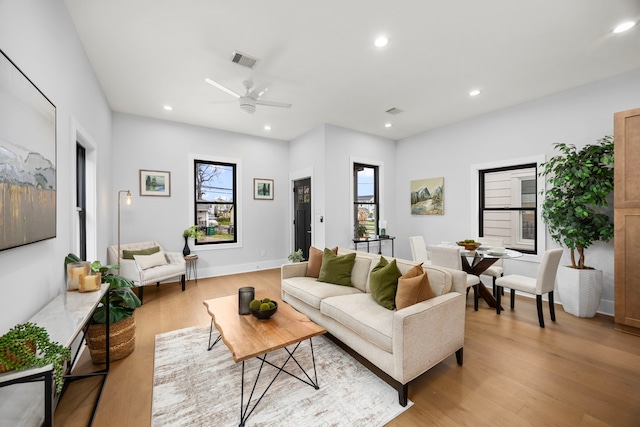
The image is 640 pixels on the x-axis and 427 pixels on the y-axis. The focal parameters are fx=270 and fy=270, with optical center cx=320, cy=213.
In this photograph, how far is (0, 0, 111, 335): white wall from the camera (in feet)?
4.63

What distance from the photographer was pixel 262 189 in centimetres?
593

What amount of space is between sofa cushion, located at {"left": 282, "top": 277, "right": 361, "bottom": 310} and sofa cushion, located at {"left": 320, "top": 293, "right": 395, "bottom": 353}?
0.47 feet

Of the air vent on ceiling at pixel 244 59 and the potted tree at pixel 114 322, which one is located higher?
the air vent on ceiling at pixel 244 59

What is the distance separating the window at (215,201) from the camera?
532 cm

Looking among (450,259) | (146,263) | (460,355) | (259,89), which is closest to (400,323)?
(460,355)

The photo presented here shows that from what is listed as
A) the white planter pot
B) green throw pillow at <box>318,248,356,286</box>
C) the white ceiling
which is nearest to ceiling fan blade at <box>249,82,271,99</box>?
the white ceiling

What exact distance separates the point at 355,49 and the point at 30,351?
10.6ft

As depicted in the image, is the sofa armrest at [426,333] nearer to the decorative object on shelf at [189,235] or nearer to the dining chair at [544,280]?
the dining chair at [544,280]

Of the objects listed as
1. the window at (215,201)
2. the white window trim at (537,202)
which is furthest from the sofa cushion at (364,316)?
the window at (215,201)

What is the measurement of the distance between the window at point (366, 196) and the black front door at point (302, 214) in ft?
3.24

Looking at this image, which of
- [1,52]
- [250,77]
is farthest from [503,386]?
[250,77]

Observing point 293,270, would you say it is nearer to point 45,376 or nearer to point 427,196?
point 45,376

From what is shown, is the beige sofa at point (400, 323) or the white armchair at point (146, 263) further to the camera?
the white armchair at point (146, 263)

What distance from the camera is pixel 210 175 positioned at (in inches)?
214
